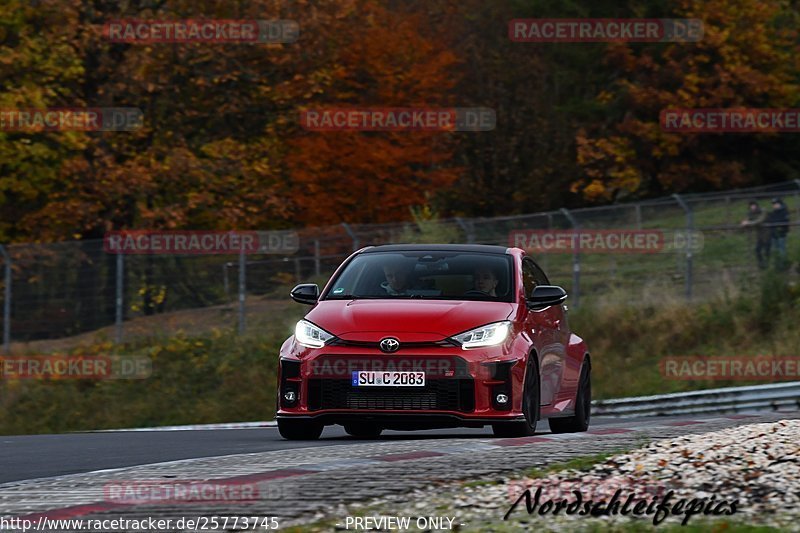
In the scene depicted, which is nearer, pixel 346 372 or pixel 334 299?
pixel 346 372

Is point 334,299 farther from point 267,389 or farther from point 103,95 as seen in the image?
point 103,95

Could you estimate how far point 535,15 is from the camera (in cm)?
5681

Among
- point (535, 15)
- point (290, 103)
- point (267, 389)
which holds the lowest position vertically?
point (267, 389)

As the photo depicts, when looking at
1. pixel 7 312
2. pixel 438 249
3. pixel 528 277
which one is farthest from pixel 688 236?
pixel 438 249

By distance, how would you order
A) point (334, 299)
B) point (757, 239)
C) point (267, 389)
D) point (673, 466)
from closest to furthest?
point (673, 466), point (334, 299), point (267, 389), point (757, 239)

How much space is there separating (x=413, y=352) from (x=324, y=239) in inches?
748

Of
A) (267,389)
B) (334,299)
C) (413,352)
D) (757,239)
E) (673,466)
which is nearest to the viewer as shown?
(673,466)

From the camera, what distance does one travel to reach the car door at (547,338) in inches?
538

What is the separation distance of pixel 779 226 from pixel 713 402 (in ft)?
28.7

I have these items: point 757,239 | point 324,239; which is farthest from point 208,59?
point 757,239

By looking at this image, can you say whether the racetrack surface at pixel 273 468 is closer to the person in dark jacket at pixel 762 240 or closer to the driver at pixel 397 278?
the driver at pixel 397 278

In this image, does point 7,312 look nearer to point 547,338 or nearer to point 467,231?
point 467,231

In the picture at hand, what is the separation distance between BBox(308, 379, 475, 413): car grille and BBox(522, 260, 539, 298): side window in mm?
1488

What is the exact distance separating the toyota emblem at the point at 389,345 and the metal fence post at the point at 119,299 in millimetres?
17964
